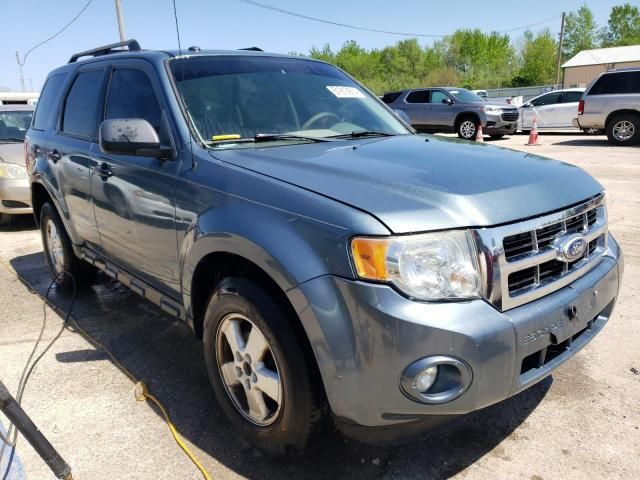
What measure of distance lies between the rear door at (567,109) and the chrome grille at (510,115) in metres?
1.70

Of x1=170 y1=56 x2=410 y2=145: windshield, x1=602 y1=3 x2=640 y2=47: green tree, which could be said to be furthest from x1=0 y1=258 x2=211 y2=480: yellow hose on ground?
x1=602 y1=3 x2=640 y2=47: green tree

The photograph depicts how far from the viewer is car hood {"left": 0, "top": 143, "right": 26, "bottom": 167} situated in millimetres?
7234

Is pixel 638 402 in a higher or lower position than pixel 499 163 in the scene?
lower

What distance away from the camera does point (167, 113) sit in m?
2.71

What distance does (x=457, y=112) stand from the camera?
53.4 feet

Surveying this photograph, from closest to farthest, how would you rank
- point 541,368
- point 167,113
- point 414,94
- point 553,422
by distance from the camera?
point 541,368, point 553,422, point 167,113, point 414,94

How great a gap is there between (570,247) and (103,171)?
8.78 feet

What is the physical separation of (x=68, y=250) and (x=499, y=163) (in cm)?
361

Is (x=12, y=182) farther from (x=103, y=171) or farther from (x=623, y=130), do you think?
(x=623, y=130)

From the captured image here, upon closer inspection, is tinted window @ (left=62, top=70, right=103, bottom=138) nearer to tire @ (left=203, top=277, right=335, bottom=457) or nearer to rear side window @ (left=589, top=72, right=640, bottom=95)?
tire @ (left=203, top=277, right=335, bottom=457)

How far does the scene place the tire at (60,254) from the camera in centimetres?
439

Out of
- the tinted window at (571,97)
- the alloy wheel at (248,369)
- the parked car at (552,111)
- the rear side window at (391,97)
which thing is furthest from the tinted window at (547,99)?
the alloy wheel at (248,369)

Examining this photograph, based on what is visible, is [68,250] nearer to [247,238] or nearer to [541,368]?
[247,238]

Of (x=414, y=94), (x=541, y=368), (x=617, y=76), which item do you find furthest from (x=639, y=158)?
(x=541, y=368)
